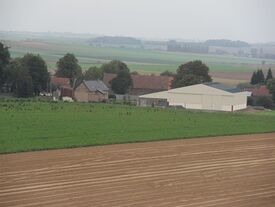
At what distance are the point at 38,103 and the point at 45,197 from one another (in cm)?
430

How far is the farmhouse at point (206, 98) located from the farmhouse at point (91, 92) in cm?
167

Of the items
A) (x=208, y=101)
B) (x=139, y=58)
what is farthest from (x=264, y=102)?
(x=139, y=58)

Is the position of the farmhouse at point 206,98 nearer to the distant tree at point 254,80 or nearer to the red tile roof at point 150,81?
the red tile roof at point 150,81

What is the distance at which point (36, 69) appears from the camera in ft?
26.9

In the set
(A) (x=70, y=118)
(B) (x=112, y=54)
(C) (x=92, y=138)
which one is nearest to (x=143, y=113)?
(A) (x=70, y=118)

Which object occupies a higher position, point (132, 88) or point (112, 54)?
point (112, 54)

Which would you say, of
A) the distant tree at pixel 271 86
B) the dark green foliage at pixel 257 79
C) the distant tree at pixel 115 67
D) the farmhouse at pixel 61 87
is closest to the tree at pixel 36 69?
the farmhouse at pixel 61 87

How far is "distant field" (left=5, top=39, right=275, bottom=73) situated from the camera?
32.6ft

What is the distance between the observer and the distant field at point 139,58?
9.95 m

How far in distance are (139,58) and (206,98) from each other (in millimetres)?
3966

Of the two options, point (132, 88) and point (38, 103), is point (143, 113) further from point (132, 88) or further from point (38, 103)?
point (132, 88)

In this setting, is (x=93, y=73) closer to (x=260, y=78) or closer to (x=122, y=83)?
(x=122, y=83)

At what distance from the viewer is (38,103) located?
25.4 feet

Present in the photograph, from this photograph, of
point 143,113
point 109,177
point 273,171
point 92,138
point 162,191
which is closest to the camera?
A: point 162,191
